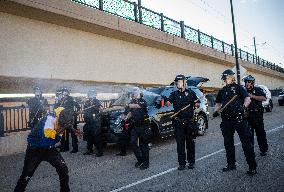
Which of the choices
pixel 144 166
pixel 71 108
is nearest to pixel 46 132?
pixel 144 166

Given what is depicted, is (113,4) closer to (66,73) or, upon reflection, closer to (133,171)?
(66,73)

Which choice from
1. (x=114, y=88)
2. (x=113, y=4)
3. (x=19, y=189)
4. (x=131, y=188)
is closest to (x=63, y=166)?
(x=19, y=189)

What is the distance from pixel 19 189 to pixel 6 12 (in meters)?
7.16

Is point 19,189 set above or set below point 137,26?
below

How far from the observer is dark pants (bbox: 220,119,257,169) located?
555 cm

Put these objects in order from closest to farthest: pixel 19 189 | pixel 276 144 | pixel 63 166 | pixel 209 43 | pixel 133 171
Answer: pixel 19 189
pixel 63 166
pixel 133 171
pixel 276 144
pixel 209 43

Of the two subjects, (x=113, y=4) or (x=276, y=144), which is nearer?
(x=276, y=144)

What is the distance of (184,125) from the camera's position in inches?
258

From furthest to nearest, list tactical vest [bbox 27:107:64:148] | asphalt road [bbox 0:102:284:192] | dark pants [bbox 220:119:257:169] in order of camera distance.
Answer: dark pants [bbox 220:119:257:169] < asphalt road [bbox 0:102:284:192] < tactical vest [bbox 27:107:64:148]

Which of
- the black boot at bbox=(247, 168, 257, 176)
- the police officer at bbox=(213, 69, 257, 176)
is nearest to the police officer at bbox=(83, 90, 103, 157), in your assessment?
the police officer at bbox=(213, 69, 257, 176)

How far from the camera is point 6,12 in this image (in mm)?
9586

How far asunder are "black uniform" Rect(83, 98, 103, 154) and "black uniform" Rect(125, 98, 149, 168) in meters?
1.64

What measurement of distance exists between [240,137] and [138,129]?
2.29 metres

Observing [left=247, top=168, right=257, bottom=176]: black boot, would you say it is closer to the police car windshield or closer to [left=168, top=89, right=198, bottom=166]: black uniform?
[left=168, top=89, right=198, bottom=166]: black uniform
